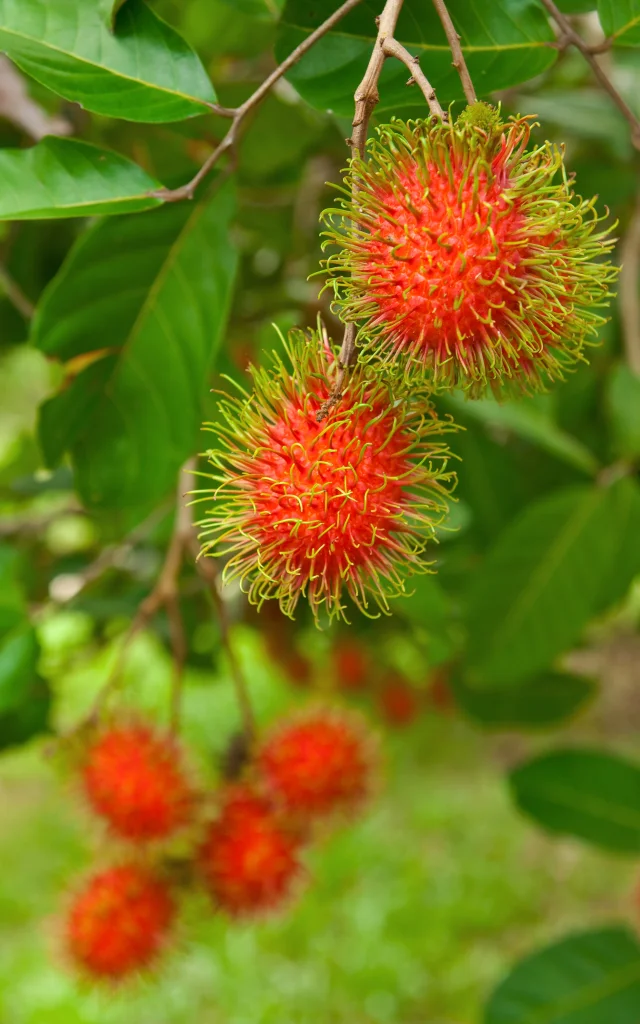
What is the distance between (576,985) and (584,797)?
293 millimetres

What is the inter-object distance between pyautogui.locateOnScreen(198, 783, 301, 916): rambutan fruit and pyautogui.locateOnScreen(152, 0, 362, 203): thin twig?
33.7 inches

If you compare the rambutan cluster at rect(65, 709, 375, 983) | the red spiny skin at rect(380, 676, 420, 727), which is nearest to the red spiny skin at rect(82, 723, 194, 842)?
the rambutan cluster at rect(65, 709, 375, 983)

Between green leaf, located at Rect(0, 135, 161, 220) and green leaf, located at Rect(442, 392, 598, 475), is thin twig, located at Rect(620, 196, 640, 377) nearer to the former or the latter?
green leaf, located at Rect(442, 392, 598, 475)

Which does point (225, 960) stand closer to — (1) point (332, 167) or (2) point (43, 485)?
(2) point (43, 485)

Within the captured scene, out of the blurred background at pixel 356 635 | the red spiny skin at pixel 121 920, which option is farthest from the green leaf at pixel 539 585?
the red spiny skin at pixel 121 920

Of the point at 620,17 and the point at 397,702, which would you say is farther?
the point at 397,702

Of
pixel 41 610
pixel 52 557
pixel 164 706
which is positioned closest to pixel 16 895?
pixel 164 706

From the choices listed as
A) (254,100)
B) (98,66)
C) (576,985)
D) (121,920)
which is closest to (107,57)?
(98,66)

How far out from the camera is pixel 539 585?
1.26 metres

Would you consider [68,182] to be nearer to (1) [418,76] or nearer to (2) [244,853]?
(1) [418,76]

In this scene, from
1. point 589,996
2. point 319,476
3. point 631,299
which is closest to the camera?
point 319,476

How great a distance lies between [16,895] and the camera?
3512mm

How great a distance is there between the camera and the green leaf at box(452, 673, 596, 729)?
1.68 metres

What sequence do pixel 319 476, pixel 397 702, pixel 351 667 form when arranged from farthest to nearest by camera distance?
pixel 397 702, pixel 351 667, pixel 319 476
